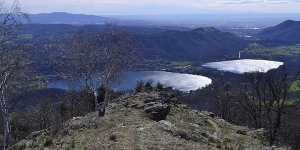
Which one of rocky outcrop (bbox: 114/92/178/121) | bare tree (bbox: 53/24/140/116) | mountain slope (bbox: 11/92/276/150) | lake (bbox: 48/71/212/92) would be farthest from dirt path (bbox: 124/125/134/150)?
lake (bbox: 48/71/212/92)

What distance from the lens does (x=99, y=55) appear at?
76.2 ft

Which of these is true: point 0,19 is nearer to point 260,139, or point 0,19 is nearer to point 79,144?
point 79,144

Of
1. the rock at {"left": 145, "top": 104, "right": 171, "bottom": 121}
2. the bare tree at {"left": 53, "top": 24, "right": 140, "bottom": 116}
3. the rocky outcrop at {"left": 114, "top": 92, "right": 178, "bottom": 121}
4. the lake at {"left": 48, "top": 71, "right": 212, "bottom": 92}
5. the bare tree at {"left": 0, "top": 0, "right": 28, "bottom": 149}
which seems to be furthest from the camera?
the lake at {"left": 48, "top": 71, "right": 212, "bottom": 92}

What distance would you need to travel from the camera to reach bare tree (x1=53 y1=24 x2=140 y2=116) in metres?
22.0

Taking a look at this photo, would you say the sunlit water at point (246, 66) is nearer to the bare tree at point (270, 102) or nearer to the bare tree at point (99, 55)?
the bare tree at point (270, 102)

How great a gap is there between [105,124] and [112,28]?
26.8 ft

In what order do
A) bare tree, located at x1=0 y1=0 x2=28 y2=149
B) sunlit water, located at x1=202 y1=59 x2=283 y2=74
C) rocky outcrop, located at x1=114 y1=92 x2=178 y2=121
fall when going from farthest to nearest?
sunlit water, located at x1=202 y1=59 x2=283 y2=74, rocky outcrop, located at x1=114 y1=92 x2=178 y2=121, bare tree, located at x1=0 y1=0 x2=28 y2=149

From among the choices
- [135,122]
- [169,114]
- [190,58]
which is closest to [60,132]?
[135,122]

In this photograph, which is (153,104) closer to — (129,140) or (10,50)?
(129,140)

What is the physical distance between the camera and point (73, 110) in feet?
122

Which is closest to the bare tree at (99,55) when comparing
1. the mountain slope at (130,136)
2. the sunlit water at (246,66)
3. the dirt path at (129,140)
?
the mountain slope at (130,136)

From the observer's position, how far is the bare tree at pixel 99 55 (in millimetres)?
22047

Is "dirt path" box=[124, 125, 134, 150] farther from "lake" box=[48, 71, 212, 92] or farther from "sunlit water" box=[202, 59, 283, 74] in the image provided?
"sunlit water" box=[202, 59, 283, 74]

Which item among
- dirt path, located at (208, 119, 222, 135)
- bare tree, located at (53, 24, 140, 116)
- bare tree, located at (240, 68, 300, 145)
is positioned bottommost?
dirt path, located at (208, 119, 222, 135)
